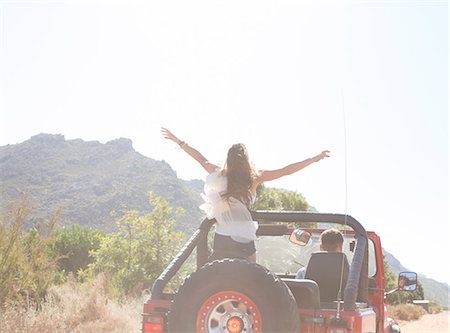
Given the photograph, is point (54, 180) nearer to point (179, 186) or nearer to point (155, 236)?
point (179, 186)

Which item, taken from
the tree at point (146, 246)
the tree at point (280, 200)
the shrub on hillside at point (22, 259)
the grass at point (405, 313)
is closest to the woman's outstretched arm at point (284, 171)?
the shrub on hillside at point (22, 259)

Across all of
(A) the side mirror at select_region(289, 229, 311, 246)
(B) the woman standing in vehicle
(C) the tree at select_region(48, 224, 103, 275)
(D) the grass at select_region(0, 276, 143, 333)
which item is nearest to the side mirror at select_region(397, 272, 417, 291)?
(A) the side mirror at select_region(289, 229, 311, 246)

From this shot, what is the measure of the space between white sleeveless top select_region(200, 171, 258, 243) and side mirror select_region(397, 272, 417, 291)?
1814mm

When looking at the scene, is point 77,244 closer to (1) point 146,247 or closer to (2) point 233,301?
(1) point 146,247

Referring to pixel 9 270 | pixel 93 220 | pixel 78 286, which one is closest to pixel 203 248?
pixel 9 270

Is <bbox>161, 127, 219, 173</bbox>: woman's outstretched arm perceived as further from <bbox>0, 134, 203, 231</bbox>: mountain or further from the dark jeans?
<bbox>0, 134, 203, 231</bbox>: mountain

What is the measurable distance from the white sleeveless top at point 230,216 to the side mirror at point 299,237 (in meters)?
1.28

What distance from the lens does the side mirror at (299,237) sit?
7331 millimetres

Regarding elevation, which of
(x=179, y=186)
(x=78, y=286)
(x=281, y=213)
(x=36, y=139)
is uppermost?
(x=36, y=139)

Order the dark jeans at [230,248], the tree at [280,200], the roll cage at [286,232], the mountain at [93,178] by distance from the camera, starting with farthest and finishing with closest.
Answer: the mountain at [93,178]
the tree at [280,200]
the dark jeans at [230,248]
the roll cage at [286,232]

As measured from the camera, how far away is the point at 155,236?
22.2 m

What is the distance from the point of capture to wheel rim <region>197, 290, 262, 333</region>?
5148mm

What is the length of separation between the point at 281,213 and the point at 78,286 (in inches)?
391

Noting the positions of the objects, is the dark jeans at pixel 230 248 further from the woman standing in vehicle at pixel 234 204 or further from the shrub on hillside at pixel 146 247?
the shrub on hillside at pixel 146 247
